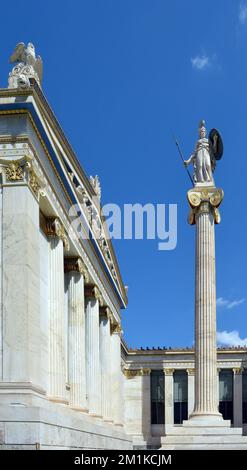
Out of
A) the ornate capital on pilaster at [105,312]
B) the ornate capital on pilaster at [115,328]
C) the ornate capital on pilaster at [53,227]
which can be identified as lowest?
the ornate capital on pilaster at [115,328]

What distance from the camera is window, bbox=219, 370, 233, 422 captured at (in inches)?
3103

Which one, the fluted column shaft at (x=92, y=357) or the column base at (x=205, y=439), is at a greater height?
the fluted column shaft at (x=92, y=357)

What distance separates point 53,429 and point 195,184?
1418 inches

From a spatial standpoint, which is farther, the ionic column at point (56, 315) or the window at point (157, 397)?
the window at point (157, 397)

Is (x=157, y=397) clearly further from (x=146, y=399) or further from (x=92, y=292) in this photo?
(x=92, y=292)

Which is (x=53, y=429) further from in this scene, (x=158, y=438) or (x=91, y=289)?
(x=158, y=438)

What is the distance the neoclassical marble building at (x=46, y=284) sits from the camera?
27.8m

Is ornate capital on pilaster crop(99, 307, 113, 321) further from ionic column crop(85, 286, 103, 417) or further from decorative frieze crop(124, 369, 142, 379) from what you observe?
decorative frieze crop(124, 369, 142, 379)

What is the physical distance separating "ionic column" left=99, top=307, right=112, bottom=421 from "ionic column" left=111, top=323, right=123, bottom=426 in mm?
2864

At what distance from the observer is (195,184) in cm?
6306

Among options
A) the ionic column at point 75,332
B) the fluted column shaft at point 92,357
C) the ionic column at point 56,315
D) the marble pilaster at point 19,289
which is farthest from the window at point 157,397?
the marble pilaster at point 19,289

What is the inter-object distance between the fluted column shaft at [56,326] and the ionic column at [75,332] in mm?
6553

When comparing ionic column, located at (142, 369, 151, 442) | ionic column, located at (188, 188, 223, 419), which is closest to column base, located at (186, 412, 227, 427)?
ionic column, located at (188, 188, 223, 419)

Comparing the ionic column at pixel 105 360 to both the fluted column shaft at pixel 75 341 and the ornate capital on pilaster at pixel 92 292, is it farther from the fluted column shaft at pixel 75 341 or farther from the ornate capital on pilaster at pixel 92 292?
the fluted column shaft at pixel 75 341
